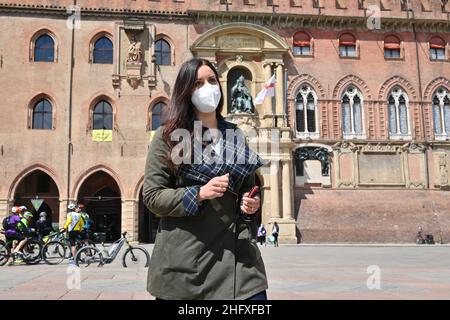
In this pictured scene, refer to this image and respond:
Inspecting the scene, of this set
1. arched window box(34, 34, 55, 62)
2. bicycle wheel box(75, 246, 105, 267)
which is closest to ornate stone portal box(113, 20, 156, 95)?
arched window box(34, 34, 55, 62)

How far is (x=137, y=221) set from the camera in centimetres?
2656

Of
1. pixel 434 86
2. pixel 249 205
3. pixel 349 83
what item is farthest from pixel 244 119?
pixel 249 205

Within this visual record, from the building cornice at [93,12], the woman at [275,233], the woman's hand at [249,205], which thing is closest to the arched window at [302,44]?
the building cornice at [93,12]

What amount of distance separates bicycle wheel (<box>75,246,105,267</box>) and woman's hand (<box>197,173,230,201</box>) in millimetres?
10705

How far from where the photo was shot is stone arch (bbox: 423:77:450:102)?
97.0 feet

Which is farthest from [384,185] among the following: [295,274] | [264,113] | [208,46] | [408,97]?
[295,274]

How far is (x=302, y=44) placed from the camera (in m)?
29.2

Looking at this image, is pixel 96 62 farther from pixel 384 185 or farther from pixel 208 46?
pixel 384 185

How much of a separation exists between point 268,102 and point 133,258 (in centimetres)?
1698

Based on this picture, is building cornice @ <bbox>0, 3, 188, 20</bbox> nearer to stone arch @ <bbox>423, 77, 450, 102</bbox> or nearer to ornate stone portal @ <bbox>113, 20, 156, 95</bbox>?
ornate stone portal @ <bbox>113, 20, 156, 95</bbox>

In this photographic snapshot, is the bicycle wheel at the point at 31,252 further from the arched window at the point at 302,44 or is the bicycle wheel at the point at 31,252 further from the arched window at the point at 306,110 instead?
the arched window at the point at 302,44

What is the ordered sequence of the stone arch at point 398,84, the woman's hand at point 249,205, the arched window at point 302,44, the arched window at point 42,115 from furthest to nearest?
the stone arch at point 398,84
the arched window at point 302,44
the arched window at point 42,115
the woman's hand at point 249,205

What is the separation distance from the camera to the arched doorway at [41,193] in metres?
27.6

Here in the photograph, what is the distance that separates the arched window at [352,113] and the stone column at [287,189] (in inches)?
175
